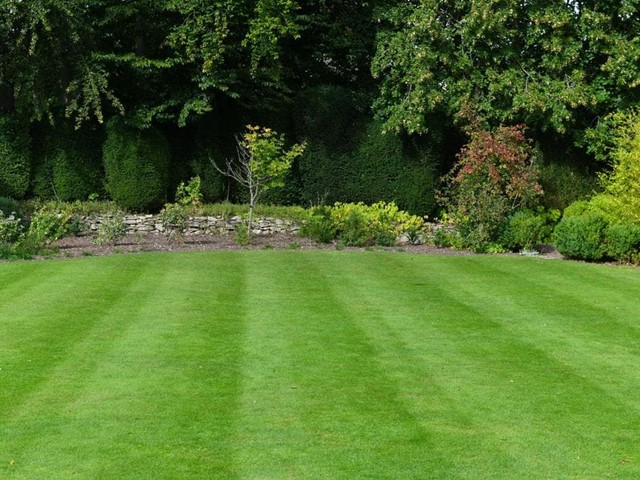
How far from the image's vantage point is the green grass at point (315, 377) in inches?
263

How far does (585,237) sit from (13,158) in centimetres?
1350

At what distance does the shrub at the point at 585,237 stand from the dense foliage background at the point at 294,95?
3839 mm

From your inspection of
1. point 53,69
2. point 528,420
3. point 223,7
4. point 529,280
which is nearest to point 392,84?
point 223,7

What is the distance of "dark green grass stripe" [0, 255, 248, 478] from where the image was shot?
655 cm

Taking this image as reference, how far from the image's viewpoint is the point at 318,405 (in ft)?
25.9

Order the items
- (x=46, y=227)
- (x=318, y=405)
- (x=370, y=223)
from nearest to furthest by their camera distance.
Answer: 1. (x=318, y=405)
2. (x=46, y=227)
3. (x=370, y=223)

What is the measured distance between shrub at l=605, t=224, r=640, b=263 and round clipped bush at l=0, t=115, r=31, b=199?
44.9ft

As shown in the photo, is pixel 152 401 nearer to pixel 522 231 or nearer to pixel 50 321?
pixel 50 321

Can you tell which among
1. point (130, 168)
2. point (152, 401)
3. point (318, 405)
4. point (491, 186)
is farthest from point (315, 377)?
point (130, 168)

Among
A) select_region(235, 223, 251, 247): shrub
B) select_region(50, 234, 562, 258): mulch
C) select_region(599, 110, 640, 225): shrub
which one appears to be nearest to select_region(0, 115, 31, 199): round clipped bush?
select_region(50, 234, 562, 258): mulch

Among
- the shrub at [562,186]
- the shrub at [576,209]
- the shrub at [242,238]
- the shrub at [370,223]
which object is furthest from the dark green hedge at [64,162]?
the shrub at [576,209]

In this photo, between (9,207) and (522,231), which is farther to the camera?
(9,207)

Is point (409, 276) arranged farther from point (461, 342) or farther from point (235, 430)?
point (235, 430)

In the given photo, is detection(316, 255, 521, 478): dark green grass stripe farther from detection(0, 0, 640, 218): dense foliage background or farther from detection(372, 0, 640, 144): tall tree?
detection(0, 0, 640, 218): dense foliage background
